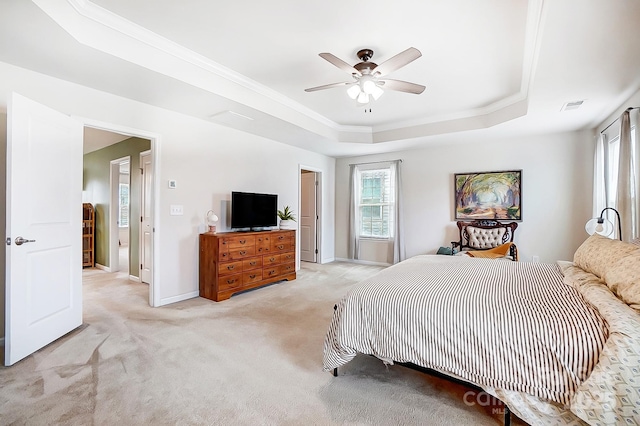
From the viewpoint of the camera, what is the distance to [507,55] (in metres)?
2.85

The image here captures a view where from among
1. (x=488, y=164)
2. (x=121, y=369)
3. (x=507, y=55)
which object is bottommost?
(x=121, y=369)

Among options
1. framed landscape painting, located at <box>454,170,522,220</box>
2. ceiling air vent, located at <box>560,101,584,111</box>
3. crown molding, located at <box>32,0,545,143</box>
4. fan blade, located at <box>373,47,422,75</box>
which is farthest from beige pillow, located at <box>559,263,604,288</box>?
framed landscape painting, located at <box>454,170,522,220</box>

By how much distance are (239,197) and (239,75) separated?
5.40 feet

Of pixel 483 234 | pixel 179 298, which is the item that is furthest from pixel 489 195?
pixel 179 298

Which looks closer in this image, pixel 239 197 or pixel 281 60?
pixel 281 60

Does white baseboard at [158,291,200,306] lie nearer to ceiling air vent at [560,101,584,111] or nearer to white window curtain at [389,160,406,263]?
white window curtain at [389,160,406,263]

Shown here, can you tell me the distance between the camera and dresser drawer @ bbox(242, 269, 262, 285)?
4090 millimetres

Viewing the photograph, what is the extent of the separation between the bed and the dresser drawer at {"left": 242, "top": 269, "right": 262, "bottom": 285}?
2.37 meters

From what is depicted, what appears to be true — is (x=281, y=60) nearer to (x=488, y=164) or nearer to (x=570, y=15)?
(x=570, y=15)

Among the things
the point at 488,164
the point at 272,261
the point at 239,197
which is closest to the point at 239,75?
the point at 239,197

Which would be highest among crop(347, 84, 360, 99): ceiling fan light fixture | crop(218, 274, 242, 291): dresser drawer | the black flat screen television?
crop(347, 84, 360, 99): ceiling fan light fixture

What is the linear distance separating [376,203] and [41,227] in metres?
5.18

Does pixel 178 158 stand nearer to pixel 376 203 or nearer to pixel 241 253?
pixel 241 253

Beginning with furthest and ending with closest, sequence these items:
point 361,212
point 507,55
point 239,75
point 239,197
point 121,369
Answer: point 361,212
point 239,197
point 239,75
point 507,55
point 121,369
